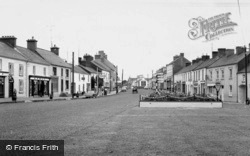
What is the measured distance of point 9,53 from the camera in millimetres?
41312

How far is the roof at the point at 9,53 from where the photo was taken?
39.5m

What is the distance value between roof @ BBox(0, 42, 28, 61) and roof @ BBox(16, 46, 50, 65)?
5.77 ft

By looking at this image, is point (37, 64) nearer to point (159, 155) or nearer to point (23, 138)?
point (23, 138)

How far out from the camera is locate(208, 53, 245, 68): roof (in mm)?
44763

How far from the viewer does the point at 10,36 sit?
4497cm

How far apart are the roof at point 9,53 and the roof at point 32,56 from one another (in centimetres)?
176

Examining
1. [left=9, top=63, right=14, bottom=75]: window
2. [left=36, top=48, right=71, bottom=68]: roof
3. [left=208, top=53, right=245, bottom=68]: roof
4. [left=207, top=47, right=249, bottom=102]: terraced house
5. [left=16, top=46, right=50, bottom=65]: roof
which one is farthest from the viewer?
[left=36, top=48, right=71, bottom=68]: roof

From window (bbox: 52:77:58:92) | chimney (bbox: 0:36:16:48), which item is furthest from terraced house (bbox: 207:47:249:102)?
chimney (bbox: 0:36:16:48)

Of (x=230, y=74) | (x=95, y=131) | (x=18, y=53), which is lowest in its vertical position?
(x=95, y=131)

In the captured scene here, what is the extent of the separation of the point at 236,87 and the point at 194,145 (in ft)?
125

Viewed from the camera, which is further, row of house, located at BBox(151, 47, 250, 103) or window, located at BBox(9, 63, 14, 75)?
row of house, located at BBox(151, 47, 250, 103)

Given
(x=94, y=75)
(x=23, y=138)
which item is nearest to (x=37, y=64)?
(x=94, y=75)

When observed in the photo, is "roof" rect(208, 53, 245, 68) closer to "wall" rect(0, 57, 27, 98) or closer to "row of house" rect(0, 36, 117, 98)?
"row of house" rect(0, 36, 117, 98)

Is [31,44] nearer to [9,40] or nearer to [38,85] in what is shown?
[9,40]
